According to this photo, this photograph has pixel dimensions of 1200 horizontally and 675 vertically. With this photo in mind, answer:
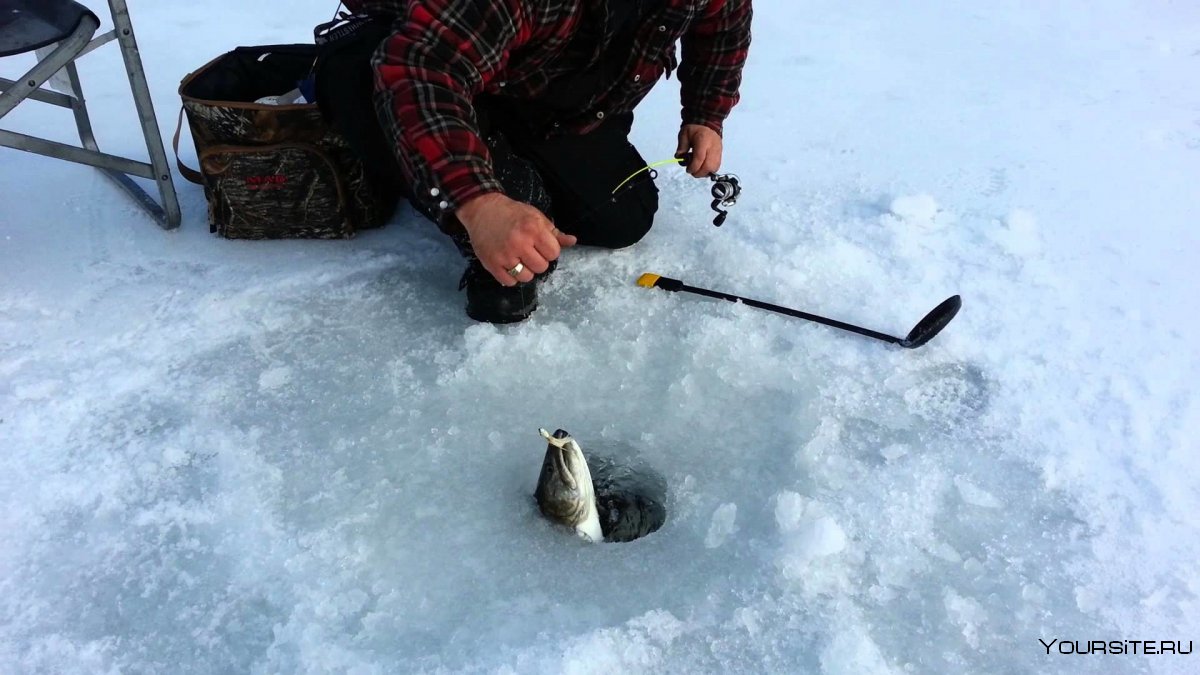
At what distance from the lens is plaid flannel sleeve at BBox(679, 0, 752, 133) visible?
219 centimetres

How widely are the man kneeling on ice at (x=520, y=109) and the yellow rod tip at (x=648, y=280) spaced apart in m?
0.18

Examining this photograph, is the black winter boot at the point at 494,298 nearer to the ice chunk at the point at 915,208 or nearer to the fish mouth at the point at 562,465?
the fish mouth at the point at 562,465

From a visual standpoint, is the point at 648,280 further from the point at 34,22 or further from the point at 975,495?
the point at 34,22

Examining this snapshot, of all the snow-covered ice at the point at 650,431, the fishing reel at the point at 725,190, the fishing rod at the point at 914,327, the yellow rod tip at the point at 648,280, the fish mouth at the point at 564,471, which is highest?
the fishing reel at the point at 725,190

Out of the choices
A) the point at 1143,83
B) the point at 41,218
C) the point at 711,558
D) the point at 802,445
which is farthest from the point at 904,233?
the point at 41,218

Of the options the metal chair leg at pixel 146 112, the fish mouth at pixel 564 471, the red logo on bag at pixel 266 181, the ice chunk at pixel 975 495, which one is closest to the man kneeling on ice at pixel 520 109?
the red logo on bag at pixel 266 181

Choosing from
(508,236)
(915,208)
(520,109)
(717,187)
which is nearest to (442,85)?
(508,236)

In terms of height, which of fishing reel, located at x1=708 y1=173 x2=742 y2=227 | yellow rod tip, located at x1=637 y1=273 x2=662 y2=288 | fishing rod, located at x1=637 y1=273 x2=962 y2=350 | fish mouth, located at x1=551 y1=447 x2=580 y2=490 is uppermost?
fishing reel, located at x1=708 y1=173 x2=742 y2=227

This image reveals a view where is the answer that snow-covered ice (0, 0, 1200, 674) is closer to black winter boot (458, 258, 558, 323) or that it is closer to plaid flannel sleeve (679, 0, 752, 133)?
black winter boot (458, 258, 558, 323)

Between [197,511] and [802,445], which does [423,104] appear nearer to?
[197,511]

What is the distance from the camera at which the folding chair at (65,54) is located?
6.56ft

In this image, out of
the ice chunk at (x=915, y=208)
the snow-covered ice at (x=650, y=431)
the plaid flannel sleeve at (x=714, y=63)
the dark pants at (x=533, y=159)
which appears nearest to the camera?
the snow-covered ice at (x=650, y=431)

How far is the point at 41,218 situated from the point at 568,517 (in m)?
2.12

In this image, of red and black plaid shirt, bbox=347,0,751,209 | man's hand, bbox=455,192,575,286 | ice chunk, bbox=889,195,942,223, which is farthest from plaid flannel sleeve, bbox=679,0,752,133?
man's hand, bbox=455,192,575,286
